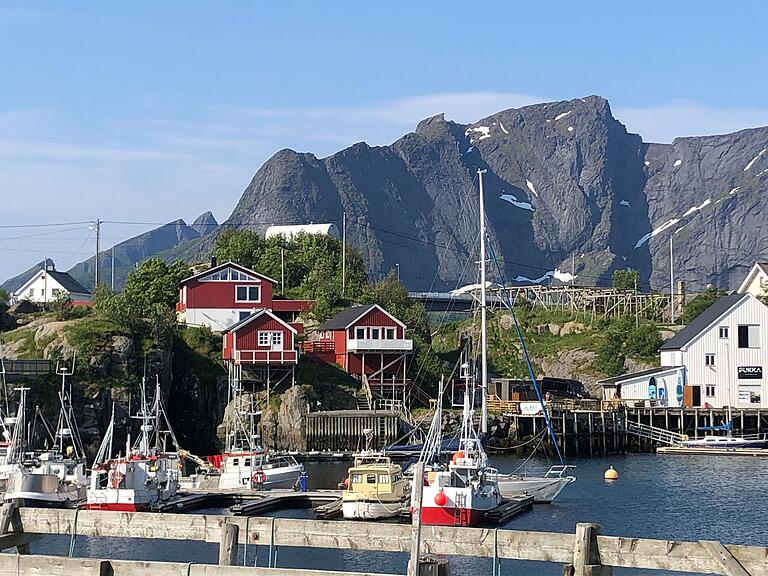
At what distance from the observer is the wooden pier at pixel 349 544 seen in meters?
12.5

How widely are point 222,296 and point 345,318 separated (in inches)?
391

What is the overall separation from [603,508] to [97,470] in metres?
20.5

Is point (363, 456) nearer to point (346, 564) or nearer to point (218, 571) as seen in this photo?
point (346, 564)

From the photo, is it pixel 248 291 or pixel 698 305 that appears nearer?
pixel 248 291

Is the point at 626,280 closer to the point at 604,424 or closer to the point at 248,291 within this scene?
the point at 248,291

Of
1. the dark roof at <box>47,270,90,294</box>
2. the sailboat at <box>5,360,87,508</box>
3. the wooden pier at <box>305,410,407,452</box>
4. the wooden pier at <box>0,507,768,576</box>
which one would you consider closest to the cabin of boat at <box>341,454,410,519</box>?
the sailboat at <box>5,360,87,508</box>

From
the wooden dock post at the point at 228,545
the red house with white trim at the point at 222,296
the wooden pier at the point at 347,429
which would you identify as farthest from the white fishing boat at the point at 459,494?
the red house with white trim at the point at 222,296

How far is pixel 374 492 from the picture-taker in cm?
4375

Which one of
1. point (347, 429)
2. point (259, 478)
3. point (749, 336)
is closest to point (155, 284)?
point (347, 429)

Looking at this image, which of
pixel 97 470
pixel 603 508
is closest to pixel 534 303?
pixel 603 508

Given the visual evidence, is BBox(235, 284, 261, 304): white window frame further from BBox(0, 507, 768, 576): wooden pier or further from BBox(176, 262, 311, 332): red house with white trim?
BBox(0, 507, 768, 576): wooden pier

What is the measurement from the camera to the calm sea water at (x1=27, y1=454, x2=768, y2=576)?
35.2 metres

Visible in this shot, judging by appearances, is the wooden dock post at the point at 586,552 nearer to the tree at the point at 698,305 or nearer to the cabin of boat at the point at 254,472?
the cabin of boat at the point at 254,472

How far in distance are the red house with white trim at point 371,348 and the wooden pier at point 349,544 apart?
66.8m
